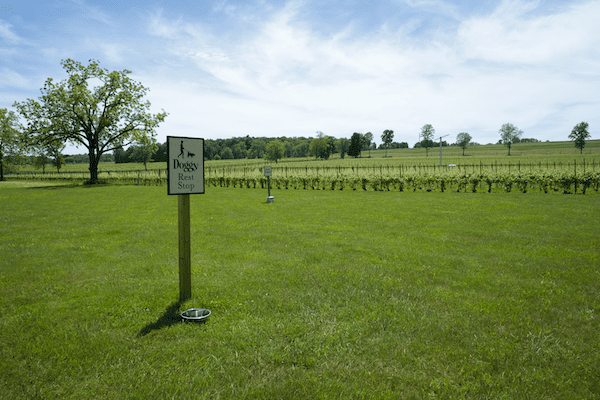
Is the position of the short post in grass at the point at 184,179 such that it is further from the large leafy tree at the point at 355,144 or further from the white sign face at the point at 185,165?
the large leafy tree at the point at 355,144

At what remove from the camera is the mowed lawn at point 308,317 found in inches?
125

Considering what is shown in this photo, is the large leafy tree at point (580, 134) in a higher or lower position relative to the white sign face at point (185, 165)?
higher

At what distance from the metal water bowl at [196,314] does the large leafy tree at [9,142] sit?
5685 centimetres

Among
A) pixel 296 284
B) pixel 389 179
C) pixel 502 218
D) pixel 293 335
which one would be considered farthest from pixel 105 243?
pixel 389 179

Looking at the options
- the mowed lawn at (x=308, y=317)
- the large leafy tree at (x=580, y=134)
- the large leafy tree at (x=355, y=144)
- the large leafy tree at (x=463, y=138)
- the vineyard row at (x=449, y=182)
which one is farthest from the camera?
the large leafy tree at (x=355, y=144)

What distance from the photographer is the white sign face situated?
4.45 metres

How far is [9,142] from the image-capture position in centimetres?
4747

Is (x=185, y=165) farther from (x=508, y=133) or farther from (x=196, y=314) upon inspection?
(x=508, y=133)

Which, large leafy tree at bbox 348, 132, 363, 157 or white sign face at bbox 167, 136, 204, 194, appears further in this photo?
large leafy tree at bbox 348, 132, 363, 157

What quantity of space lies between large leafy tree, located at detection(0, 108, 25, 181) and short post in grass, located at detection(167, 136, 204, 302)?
56247 mm

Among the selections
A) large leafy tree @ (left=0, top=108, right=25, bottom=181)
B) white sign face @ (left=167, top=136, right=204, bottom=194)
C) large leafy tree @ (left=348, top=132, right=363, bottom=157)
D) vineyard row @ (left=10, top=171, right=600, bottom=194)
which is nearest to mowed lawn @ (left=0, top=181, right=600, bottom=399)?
white sign face @ (left=167, top=136, right=204, bottom=194)

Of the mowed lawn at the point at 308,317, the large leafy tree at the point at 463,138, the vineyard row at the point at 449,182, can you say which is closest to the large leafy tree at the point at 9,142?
the vineyard row at the point at 449,182

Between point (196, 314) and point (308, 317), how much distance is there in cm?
154

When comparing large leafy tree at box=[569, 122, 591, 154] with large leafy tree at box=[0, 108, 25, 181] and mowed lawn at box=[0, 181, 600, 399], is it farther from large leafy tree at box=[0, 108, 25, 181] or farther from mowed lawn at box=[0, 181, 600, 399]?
large leafy tree at box=[0, 108, 25, 181]
